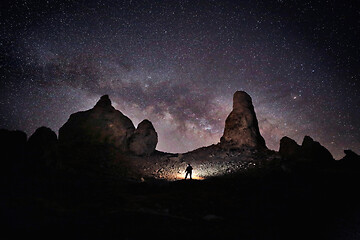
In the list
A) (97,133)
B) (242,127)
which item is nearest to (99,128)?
(97,133)

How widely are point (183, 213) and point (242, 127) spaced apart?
3295 cm

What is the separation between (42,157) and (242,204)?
1386cm

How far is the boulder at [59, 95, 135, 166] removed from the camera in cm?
2764

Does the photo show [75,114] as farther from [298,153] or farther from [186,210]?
[298,153]

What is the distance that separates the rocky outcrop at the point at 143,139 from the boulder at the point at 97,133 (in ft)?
3.49

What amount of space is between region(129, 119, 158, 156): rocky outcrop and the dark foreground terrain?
795 inches

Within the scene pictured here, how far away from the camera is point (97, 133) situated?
31078mm

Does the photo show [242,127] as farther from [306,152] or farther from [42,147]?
[42,147]

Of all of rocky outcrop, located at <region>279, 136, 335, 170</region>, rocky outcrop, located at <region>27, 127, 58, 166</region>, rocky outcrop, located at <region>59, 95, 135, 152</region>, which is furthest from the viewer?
rocky outcrop, located at <region>59, 95, 135, 152</region>

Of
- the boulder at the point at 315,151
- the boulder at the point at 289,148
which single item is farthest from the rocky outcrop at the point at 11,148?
the boulder at the point at 315,151

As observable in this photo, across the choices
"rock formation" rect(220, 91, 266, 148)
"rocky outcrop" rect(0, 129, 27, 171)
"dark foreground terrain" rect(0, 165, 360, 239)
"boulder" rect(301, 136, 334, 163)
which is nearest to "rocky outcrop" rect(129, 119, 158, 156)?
"rock formation" rect(220, 91, 266, 148)

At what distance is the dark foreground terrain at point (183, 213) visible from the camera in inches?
166

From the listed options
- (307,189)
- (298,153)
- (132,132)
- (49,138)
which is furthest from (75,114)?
(298,153)

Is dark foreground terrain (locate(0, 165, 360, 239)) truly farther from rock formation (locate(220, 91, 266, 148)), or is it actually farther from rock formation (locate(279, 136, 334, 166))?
rock formation (locate(220, 91, 266, 148))
